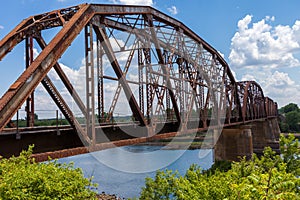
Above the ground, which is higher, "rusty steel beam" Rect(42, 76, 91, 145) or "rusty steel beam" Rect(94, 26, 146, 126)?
"rusty steel beam" Rect(94, 26, 146, 126)

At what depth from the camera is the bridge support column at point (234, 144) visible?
41594 millimetres

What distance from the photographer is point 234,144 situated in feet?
139

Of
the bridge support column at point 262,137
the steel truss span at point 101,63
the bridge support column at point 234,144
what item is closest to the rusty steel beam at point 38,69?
the steel truss span at point 101,63

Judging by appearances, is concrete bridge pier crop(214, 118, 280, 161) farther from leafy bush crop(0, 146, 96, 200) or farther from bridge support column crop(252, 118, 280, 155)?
leafy bush crop(0, 146, 96, 200)

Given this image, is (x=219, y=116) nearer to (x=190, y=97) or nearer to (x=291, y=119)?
(x=190, y=97)

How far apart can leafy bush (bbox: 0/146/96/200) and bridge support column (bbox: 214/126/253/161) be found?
3690 centimetres

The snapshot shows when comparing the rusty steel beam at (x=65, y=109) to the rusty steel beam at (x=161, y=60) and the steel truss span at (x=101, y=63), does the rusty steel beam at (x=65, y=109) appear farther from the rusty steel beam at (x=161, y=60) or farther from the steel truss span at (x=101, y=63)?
the rusty steel beam at (x=161, y=60)

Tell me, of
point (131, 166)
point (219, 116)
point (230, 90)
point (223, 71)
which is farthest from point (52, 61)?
point (131, 166)

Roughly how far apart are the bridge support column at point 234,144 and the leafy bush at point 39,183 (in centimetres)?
3690

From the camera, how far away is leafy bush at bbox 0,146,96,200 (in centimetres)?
623

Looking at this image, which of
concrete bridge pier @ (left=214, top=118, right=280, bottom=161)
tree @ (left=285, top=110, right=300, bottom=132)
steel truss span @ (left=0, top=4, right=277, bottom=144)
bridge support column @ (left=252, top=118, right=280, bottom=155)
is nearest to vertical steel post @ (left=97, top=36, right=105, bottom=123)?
steel truss span @ (left=0, top=4, right=277, bottom=144)

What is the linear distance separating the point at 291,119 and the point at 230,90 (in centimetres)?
9927

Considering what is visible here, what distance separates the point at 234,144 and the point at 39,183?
38.7 metres

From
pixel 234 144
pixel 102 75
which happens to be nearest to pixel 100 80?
pixel 102 75
